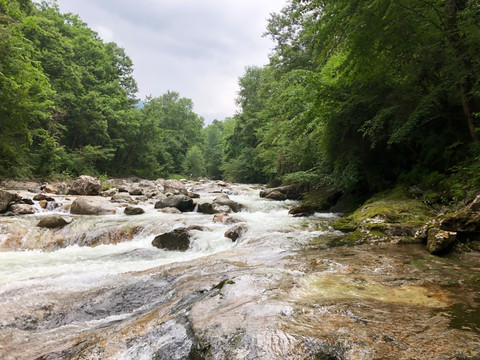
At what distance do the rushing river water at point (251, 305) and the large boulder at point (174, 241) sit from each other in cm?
60

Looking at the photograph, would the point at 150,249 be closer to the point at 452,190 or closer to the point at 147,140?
the point at 452,190

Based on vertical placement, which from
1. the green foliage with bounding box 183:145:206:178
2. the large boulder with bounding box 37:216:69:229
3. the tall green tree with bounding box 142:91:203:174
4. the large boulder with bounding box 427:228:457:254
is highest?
the tall green tree with bounding box 142:91:203:174

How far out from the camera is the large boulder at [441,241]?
398 centimetres

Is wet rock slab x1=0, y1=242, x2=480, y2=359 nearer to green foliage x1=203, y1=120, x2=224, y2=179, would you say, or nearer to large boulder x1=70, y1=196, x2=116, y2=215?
large boulder x1=70, y1=196, x2=116, y2=215

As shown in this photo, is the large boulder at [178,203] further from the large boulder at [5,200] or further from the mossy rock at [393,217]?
the mossy rock at [393,217]

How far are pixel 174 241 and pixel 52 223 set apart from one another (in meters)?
4.45

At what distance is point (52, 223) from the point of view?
8109 millimetres

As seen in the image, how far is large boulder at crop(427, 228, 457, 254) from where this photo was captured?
398 centimetres

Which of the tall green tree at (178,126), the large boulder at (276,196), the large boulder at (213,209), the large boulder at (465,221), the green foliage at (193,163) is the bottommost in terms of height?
the large boulder at (213,209)

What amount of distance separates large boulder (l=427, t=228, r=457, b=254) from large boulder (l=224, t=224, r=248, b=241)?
4.23 m

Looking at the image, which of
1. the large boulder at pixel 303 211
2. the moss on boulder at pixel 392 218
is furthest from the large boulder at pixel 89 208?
the moss on boulder at pixel 392 218

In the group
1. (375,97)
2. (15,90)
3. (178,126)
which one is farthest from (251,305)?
(178,126)

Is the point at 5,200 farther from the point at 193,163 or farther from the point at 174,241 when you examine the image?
the point at 193,163

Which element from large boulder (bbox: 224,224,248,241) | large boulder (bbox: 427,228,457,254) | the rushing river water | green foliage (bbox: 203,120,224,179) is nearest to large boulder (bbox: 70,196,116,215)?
the rushing river water
